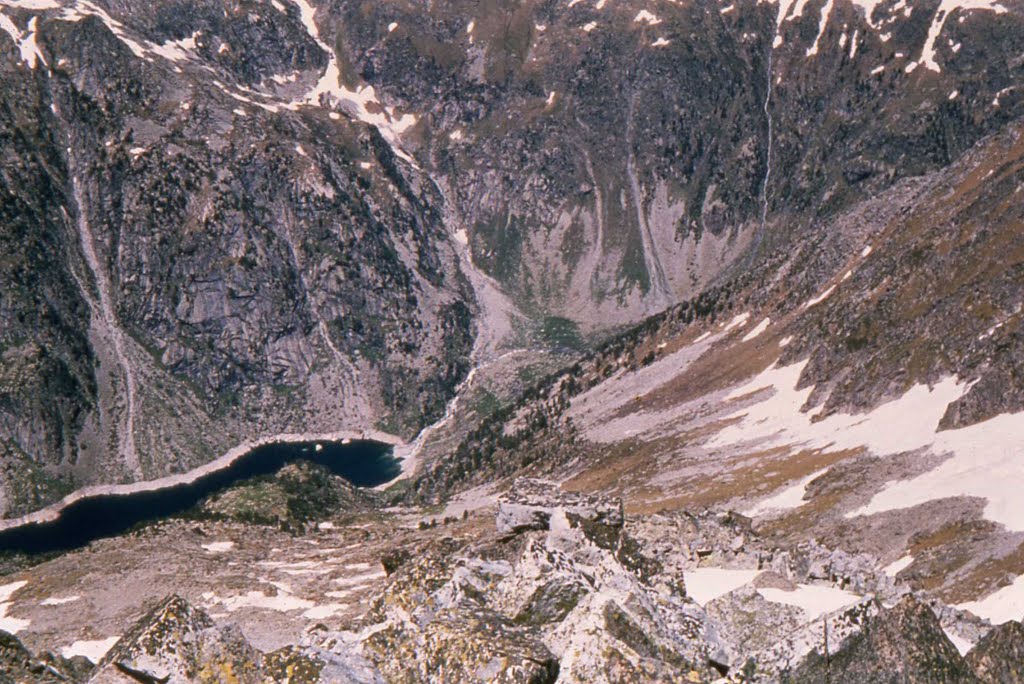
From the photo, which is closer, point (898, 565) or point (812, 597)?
point (812, 597)

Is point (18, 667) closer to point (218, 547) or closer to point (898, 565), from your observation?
point (898, 565)

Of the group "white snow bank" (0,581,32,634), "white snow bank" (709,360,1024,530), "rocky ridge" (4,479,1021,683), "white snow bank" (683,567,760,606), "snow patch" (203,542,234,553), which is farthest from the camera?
"snow patch" (203,542,234,553)

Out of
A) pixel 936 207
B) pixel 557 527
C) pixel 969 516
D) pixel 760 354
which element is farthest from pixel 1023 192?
pixel 557 527

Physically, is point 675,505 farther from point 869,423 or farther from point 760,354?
point 760,354

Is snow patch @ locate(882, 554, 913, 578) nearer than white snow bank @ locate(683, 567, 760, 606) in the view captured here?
No

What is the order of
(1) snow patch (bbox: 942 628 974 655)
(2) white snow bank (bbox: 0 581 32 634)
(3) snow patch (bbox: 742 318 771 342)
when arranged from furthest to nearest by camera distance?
(3) snow patch (bbox: 742 318 771 342) → (2) white snow bank (bbox: 0 581 32 634) → (1) snow patch (bbox: 942 628 974 655)

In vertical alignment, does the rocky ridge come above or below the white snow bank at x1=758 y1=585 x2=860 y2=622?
above

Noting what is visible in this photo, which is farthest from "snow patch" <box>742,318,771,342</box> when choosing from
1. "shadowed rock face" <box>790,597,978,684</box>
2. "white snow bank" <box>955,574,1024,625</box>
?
"shadowed rock face" <box>790,597,978,684</box>

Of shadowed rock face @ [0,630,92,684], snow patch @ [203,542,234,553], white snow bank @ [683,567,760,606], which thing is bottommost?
white snow bank @ [683,567,760,606]

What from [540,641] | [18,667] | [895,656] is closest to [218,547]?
[18,667]

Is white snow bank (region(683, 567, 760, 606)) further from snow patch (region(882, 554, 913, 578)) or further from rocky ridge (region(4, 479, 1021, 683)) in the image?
snow patch (region(882, 554, 913, 578))

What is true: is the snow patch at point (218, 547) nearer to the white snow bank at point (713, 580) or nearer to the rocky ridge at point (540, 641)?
the white snow bank at point (713, 580)
